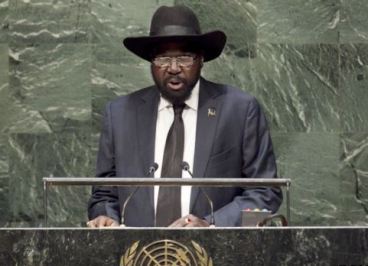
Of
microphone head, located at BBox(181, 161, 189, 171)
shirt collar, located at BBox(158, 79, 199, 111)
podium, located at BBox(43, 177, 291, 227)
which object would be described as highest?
shirt collar, located at BBox(158, 79, 199, 111)

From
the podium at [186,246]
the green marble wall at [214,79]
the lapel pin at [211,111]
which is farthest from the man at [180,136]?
the green marble wall at [214,79]

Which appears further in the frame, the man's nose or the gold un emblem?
the man's nose

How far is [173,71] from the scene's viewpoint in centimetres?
827

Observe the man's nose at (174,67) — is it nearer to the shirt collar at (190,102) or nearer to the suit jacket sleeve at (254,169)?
the shirt collar at (190,102)

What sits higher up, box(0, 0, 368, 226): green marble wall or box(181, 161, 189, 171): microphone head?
box(0, 0, 368, 226): green marble wall

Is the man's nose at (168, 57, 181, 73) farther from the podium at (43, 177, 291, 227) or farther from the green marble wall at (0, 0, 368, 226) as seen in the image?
the green marble wall at (0, 0, 368, 226)

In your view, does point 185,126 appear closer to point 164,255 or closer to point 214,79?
point 164,255

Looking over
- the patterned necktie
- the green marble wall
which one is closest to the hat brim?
the patterned necktie

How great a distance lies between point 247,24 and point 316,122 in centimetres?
91

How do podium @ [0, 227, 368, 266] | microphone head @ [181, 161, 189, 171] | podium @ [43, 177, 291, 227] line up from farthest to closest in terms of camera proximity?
microphone head @ [181, 161, 189, 171]
podium @ [43, 177, 291, 227]
podium @ [0, 227, 368, 266]

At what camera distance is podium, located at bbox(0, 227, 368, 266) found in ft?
21.1

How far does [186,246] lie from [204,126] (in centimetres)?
201

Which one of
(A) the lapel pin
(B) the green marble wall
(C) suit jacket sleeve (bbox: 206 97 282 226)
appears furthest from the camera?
(B) the green marble wall

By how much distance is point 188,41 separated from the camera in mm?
Answer: 8328
